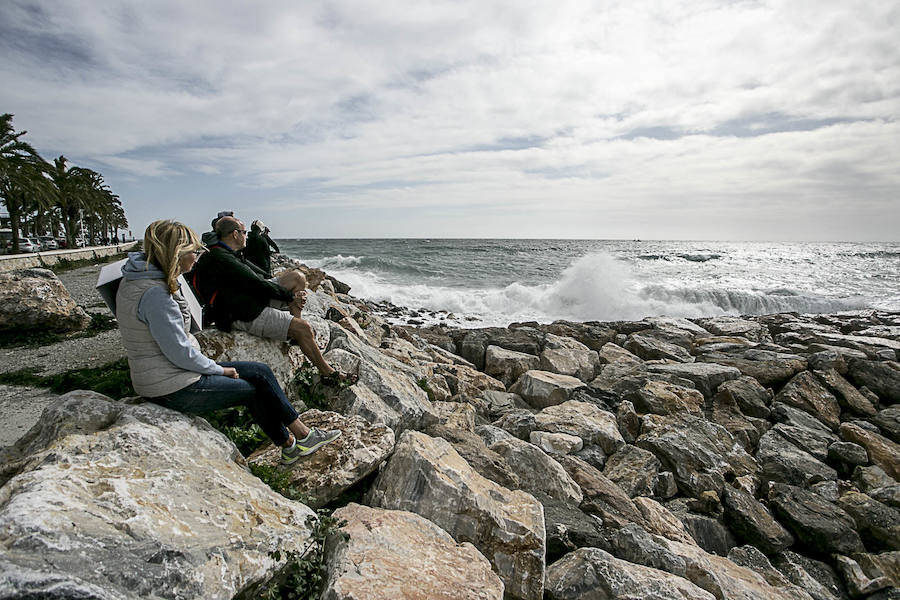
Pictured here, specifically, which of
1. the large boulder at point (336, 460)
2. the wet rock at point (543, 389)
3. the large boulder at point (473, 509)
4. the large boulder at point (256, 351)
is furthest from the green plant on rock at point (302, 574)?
the wet rock at point (543, 389)

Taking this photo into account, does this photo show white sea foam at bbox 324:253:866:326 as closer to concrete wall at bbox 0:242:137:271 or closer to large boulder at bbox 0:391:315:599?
concrete wall at bbox 0:242:137:271

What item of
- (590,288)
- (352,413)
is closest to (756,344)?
(590,288)

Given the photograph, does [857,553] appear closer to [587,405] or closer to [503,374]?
[587,405]

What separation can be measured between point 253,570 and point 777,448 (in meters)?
8.48

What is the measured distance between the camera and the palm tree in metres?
25.1

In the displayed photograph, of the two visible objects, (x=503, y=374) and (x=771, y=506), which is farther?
(x=503, y=374)

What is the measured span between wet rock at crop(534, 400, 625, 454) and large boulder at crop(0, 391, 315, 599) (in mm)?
4894

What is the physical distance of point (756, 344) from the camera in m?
13.7

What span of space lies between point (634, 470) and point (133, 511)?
6.00m

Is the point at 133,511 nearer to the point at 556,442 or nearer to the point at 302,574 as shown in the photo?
the point at 302,574

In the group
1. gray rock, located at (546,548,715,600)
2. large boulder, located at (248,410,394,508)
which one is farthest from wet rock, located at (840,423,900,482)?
large boulder, located at (248,410,394,508)

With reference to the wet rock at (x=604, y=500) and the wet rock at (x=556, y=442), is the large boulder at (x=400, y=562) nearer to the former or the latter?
the wet rock at (x=604, y=500)

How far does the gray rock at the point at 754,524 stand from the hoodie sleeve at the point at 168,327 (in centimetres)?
652

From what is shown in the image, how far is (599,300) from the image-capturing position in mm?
23906
